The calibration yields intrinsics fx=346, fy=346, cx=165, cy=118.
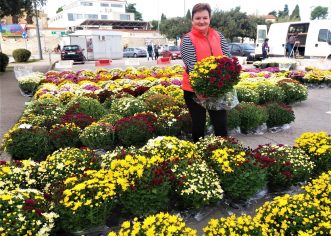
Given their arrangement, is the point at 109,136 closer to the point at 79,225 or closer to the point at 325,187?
the point at 79,225

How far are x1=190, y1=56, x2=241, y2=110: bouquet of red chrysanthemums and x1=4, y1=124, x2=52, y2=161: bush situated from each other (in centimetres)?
252

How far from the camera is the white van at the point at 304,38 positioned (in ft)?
82.3

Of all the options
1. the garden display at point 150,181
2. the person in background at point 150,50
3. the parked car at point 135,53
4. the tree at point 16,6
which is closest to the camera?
the garden display at point 150,181

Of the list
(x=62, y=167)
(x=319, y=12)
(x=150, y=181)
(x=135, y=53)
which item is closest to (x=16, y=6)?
(x=62, y=167)

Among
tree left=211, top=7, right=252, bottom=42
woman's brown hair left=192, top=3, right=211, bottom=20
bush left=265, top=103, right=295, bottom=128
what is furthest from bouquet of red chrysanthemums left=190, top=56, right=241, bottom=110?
tree left=211, top=7, right=252, bottom=42

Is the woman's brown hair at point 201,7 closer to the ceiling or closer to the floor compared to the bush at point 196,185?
closer to the ceiling

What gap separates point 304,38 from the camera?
1077 inches

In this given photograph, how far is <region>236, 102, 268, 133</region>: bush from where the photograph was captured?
6434 mm

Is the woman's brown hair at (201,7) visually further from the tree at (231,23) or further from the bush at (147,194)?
the tree at (231,23)

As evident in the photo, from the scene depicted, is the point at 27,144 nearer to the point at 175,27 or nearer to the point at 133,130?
the point at 133,130

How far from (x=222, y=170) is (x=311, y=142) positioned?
1.53 metres

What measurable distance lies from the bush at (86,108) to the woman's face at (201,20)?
3289 millimetres

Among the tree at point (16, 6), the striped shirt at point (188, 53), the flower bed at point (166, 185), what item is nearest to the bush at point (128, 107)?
the flower bed at point (166, 185)

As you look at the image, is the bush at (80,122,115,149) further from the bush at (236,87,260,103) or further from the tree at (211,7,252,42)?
the tree at (211,7,252,42)
